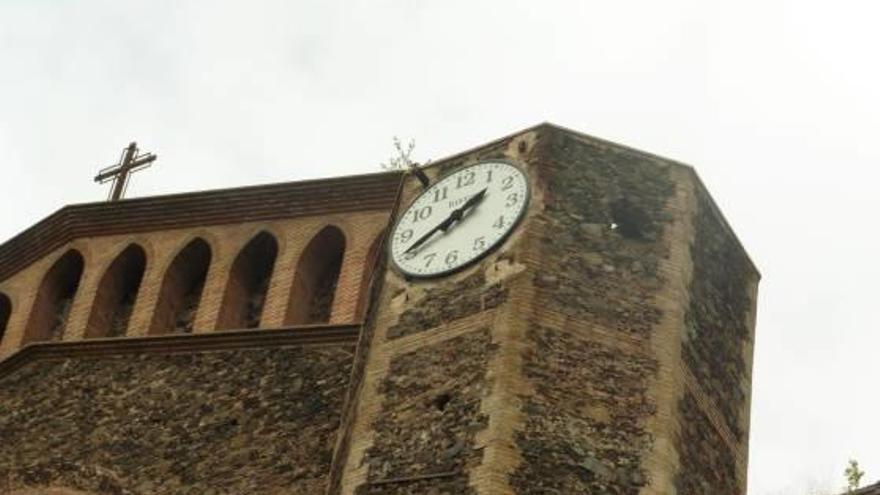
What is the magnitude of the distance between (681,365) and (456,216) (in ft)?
9.66

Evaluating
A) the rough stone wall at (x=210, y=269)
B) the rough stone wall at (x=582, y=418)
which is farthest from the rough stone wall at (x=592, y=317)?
the rough stone wall at (x=210, y=269)

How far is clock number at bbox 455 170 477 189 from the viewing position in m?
19.8

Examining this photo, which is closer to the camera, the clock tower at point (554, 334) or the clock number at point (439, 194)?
the clock tower at point (554, 334)

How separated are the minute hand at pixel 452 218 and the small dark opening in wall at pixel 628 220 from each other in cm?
142

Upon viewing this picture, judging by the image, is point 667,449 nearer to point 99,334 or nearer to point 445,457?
point 445,457

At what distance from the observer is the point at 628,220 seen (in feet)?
62.0

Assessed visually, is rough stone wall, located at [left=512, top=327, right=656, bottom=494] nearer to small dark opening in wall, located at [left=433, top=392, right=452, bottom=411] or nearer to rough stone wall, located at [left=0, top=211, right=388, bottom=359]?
small dark opening in wall, located at [left=433, top=392, right=452, bottom=411]

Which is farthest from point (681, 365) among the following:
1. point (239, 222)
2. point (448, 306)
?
point (239, 222)

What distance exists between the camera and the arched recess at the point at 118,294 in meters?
22.6

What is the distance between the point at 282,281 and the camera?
70.7ft

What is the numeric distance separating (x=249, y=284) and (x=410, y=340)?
4406 mm

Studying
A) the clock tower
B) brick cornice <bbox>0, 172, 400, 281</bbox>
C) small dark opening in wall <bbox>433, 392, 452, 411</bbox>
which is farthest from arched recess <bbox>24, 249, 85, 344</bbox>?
small dark opening in wall <bbox>433, 392, 452, 411</bbox>

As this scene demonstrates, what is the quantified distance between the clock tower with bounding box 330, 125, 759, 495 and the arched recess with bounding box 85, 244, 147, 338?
4452mm

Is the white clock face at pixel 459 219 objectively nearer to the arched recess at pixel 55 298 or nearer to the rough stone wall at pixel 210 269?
the rough stone wall at pixel 210 269
